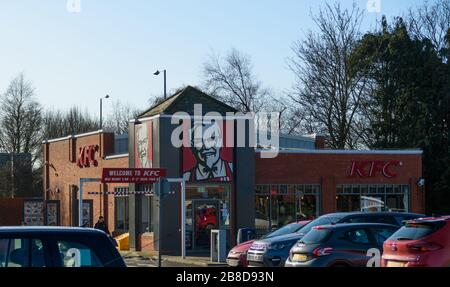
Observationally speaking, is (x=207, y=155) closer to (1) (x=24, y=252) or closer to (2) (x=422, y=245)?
(2) (x=422, y=245)

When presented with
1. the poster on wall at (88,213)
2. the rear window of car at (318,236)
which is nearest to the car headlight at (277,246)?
the rear window of car at (318,236)

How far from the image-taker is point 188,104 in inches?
1334

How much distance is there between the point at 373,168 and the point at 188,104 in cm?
1035

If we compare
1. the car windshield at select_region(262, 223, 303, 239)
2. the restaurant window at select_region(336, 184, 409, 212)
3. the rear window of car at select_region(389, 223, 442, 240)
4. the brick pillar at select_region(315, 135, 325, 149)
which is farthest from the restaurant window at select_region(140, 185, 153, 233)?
the rear window of car at select_region(389, 223, 442, 240)

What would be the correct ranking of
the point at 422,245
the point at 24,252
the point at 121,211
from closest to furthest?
the point at 24,252 < the point at 422,245 < the point at 121,211

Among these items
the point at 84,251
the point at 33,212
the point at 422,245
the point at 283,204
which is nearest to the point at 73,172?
→ the point at 33,212

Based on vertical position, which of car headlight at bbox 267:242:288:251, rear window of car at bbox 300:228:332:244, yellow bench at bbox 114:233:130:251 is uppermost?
rear window of car at bbox 300:228:332:244

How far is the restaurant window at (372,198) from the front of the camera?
123 ft

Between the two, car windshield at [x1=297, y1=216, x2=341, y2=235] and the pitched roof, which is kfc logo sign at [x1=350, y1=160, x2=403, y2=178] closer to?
the pitched roof

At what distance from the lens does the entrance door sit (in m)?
33.2

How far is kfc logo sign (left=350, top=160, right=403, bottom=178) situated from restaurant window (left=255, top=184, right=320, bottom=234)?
2.24m

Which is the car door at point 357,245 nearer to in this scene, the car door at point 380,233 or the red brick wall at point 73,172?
the car door at point 380,233
